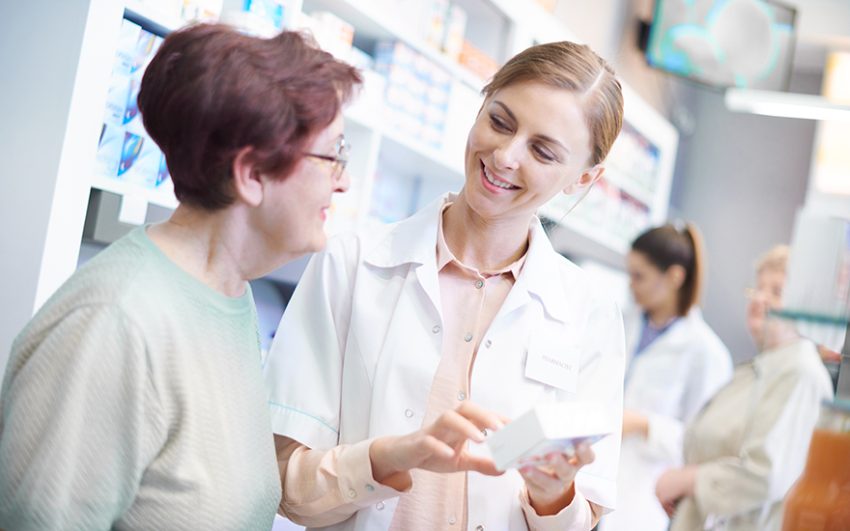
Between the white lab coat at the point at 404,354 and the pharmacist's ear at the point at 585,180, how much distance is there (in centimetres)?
20

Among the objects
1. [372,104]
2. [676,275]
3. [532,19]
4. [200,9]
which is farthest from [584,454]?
[676,275]

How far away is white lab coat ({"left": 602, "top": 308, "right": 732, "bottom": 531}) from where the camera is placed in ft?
15.0

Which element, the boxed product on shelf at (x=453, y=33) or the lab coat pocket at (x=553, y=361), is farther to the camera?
the boxed product on shelf at (x=453, y=33)

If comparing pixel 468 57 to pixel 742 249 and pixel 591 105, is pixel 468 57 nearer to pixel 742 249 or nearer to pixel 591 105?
pixel 591 105

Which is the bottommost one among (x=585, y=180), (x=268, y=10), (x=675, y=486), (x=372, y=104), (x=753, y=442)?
(x=675, y=486)

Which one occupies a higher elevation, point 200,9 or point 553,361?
point 200,9

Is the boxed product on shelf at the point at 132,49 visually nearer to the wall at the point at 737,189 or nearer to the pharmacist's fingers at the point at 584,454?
the pharmacist's fingers at the point at 584,454

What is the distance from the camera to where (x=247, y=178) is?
1.35 metres

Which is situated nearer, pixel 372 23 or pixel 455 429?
pixel 455 429

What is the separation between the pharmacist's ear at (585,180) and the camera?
1.94 metres

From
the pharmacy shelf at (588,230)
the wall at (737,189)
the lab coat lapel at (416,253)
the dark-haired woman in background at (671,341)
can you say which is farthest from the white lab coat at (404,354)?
the wall at (737,189)

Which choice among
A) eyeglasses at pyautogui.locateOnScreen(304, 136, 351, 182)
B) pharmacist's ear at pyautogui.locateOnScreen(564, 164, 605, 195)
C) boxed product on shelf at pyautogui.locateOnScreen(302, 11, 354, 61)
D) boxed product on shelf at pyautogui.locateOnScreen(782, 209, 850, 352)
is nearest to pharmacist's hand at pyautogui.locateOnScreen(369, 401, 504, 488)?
eyeglasses at pyautogui.locateOnScreen(304, 136, 351, 182)

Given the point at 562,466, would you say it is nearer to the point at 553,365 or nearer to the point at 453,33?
the point at 553,365

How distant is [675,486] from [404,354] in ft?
6.91
